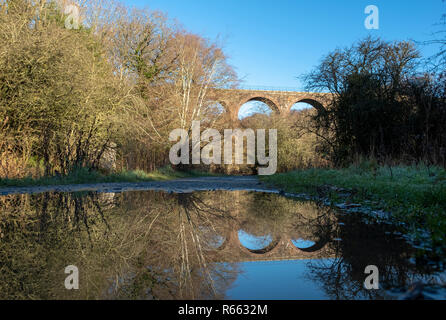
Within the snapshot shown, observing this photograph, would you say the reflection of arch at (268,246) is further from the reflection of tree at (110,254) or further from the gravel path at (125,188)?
the gravel path at (125,188)

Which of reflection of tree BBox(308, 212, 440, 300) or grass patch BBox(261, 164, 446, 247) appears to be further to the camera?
grass patch BBox(261, 164, 446, 247)

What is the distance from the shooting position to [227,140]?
2286cm

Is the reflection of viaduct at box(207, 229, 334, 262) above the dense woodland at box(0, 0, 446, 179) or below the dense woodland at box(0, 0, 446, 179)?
below

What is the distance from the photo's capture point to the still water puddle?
4.68 feet

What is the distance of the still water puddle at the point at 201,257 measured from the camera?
4.68 ft

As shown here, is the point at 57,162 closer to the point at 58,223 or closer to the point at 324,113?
the point at 58,223

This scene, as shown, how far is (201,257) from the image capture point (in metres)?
1.99

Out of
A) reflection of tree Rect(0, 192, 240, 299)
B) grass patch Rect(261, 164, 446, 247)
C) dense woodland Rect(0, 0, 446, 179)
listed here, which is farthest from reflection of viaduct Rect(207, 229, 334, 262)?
dense woodland Rect(0, 0, 446, 179)

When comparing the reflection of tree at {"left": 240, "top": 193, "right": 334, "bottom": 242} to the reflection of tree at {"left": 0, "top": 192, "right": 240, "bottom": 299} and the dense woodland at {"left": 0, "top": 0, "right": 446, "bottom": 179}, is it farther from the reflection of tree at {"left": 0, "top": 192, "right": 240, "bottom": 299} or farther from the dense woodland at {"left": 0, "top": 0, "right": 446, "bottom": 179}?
the dense woodland at {"left": 0, "top": 0, "right": 446, "bottom": 179}

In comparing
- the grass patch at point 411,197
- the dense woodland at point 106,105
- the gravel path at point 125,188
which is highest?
the dense woodland at point 106,105

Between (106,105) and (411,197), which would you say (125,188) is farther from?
(411,197)

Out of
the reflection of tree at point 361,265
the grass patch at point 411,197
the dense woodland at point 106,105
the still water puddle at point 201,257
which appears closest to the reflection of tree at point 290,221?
the still water puddle at point 201,257

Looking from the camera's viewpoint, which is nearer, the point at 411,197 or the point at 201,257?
the point at 201,257

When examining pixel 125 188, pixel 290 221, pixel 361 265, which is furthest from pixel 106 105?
pixel 361 265
